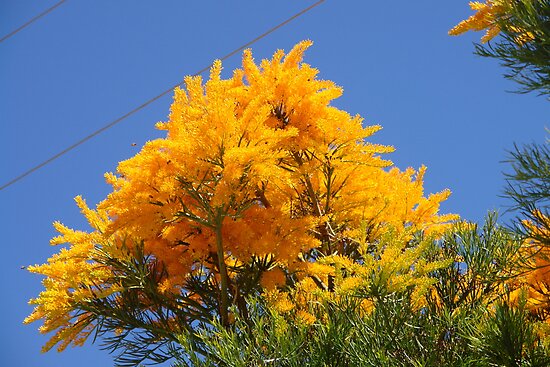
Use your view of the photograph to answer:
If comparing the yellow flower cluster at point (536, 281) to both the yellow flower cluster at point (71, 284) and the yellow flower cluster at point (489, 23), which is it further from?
the yellow flower cluster at point (71, 284)

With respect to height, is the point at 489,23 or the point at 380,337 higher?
the point at 489,23

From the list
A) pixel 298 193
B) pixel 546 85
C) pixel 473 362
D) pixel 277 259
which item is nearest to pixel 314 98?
pixel 298 193

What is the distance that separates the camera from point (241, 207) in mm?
7438

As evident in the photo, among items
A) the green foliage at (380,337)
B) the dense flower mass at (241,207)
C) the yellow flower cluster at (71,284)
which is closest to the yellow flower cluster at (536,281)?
the green foliage at (380,337)

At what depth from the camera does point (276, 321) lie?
22.3ft

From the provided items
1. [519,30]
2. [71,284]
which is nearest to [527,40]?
[519,30]

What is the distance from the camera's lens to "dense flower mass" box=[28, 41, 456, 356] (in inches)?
285

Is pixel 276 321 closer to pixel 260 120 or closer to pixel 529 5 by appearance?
pixel 260 120

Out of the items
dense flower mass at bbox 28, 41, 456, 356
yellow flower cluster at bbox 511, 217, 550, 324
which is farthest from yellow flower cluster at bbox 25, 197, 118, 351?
yellow flower cluster at bbox 511, 217, 550, 324

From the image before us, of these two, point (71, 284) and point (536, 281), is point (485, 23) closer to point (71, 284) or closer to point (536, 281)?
point (536, 281)

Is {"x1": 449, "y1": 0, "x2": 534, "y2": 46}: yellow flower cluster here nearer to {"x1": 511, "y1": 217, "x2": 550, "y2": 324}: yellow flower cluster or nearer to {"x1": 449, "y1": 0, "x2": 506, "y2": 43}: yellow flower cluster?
{"x1": 449, "y1": 0, "x2": 506, "y2": 43}: yellow flower cluster

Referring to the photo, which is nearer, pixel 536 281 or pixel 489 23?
pixel 489 23

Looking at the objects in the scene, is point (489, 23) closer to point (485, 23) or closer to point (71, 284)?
point (485, 23)

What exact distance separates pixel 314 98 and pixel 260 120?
1091mm
